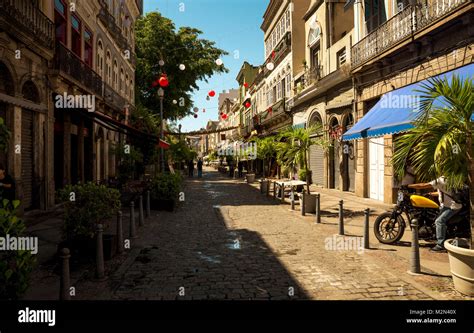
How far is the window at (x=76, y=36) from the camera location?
14.8 meters

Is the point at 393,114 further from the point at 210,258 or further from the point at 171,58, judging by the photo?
the point at 171,58

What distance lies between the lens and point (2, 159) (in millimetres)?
9750

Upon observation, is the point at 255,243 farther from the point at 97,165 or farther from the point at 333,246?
the point at 97,165

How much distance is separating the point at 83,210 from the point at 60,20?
1067 centimetres

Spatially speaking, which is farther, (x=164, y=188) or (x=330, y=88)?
(x=330, y=88)

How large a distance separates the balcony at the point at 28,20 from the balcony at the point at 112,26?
7.13m

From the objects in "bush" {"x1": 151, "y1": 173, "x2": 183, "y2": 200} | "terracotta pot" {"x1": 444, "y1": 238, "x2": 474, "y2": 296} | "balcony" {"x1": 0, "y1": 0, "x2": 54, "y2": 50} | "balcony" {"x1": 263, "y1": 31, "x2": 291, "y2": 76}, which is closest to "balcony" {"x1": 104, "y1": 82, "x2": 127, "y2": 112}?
"balcony" {"x1": 0, "y1": 0, "x2": 54, "y2": 50}

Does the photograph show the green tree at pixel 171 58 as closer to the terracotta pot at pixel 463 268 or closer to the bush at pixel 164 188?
the bush at pixel 164 188

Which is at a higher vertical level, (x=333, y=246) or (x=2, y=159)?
(x=2, y=159)

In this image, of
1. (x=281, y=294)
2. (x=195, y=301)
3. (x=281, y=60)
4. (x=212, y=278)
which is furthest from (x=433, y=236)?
(x=281, y=60)

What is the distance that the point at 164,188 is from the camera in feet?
42.0

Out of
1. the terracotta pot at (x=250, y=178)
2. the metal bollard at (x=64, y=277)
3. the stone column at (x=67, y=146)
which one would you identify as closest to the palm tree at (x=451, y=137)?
the metal bollard at (x=64, y=277)

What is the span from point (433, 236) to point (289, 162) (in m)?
6.44

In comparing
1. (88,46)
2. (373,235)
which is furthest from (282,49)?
(373,235)
